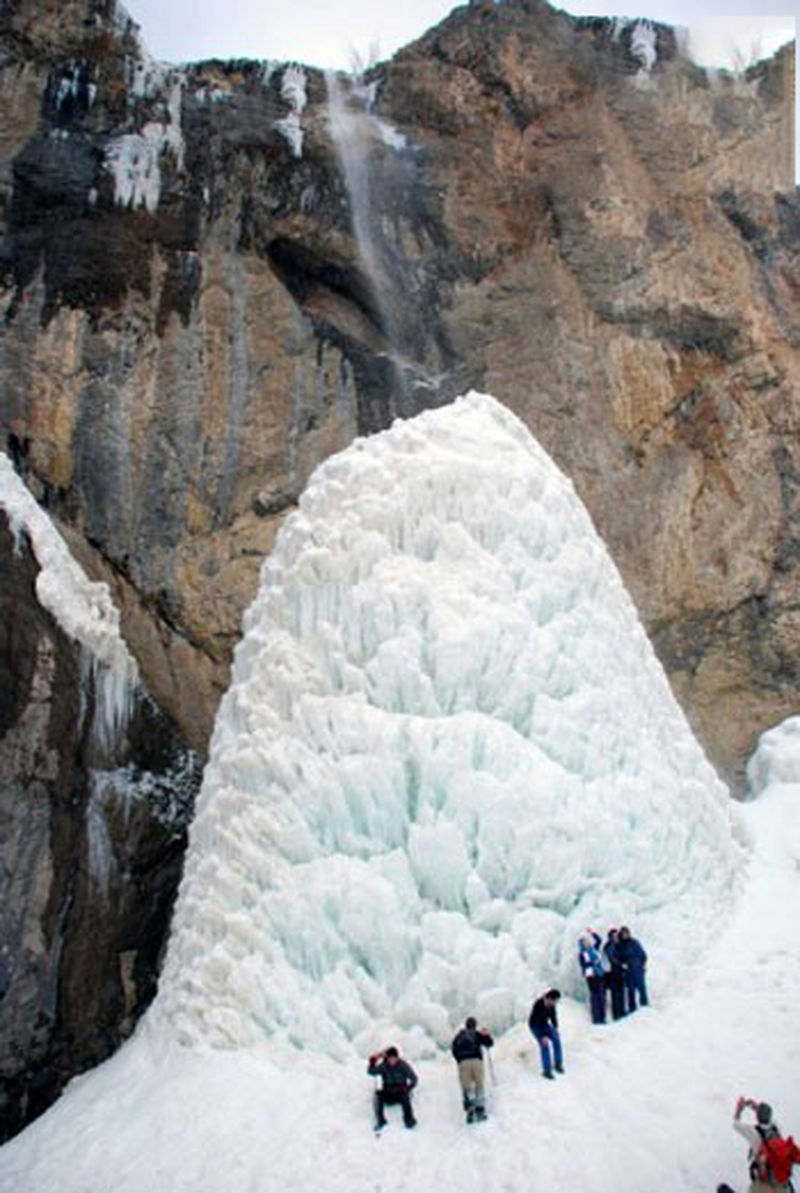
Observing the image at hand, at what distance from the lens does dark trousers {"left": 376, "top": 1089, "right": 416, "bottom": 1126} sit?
25.1 ft

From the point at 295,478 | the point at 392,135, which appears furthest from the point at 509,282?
the point at 295,478

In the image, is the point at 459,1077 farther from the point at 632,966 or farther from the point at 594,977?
the point at 632,966

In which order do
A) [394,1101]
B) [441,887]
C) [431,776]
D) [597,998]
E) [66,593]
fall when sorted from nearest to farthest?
1. [394,1101]
2. [597,998]
3. [441,887]
4. [431,776]
5. [66,593]

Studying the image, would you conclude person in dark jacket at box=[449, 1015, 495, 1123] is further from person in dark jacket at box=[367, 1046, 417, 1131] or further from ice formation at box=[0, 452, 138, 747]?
ice formation at box=[0, 452, 138, 747]

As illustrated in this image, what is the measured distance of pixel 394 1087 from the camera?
7.69 meters

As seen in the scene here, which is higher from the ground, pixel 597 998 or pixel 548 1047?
pixel 597 998

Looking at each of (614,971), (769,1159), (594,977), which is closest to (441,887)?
(594,977)

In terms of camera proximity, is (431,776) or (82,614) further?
(82,614)

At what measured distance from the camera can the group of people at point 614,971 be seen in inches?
342

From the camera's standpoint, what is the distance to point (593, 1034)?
857 centimetres

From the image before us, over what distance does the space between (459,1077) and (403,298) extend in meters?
14.6

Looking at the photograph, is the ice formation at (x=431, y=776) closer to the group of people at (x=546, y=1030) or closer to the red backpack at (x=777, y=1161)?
the group of people at (x=546, y=1030)

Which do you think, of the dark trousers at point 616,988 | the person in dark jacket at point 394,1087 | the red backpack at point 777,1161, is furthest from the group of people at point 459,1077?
the red backpack at point 777,1161

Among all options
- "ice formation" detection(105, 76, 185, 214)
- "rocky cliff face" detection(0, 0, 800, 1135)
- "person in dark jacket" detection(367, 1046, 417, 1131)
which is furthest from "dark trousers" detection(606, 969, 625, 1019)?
"ice formation" detection(105, 76, 185, 214)
